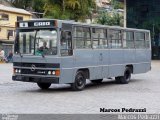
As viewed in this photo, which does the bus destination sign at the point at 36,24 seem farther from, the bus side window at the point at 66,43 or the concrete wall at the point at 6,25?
the concrete wall at the point at 6,25

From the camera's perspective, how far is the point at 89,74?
1914 centimetres

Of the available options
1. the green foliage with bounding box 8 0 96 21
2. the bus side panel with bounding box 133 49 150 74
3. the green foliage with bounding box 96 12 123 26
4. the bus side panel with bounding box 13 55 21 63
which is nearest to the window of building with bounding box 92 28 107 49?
the bus side panel with bounding box 13 55 21 63

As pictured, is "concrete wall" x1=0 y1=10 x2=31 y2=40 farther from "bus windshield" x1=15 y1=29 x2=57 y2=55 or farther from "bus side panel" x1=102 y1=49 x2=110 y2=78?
"bus windshield" x1=15 y1=29 x2=57 y2=55

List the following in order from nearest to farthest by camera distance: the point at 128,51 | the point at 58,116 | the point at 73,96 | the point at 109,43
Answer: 1. the point at 58,116
2. the point at 73,96
3. the point at 109,43
4. the point at 128,51

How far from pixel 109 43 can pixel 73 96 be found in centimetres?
534

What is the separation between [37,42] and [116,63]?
16.8 ft

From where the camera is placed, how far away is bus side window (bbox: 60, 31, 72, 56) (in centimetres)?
1739

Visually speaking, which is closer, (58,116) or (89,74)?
(58,116)

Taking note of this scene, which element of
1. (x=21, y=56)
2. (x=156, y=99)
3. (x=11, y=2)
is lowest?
(x=156, y=99)

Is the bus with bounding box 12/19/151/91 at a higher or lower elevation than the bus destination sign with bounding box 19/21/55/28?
lower

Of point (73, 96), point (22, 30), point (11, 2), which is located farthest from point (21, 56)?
point (11, 2)

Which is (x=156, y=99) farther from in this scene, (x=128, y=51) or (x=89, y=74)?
(x=128, y=51)

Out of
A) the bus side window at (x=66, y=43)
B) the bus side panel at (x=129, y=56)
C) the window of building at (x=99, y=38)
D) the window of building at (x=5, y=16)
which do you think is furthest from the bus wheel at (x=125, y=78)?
the window of building at (x=5, y=16)

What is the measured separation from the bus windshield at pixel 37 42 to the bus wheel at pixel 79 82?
5.23 ft
